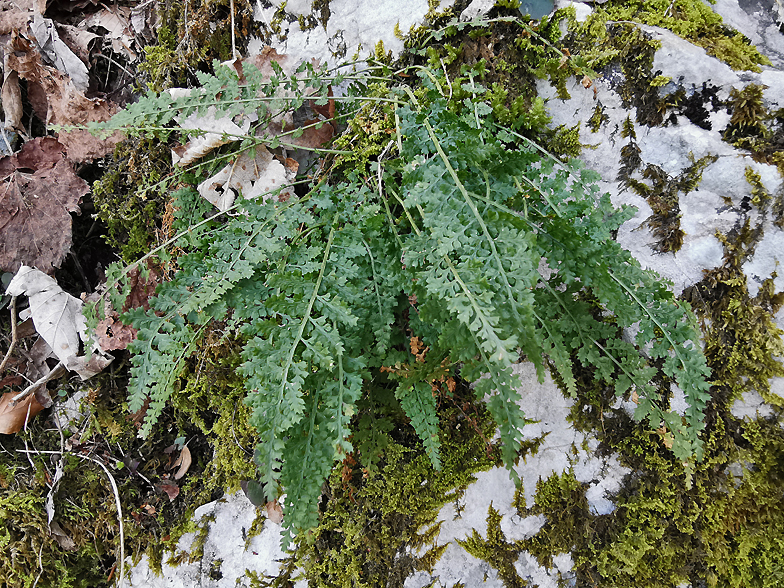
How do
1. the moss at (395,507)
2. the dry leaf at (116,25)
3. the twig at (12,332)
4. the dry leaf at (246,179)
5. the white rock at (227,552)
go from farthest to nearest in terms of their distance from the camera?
the dry leaf at (116,25) → the twig at (12,332) → the dry leaf at (246,179) → the white rock at (227,552) → the moss at (395,507)

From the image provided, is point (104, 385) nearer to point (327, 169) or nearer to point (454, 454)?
point (327, 169)

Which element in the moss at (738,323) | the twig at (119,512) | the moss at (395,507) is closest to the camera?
the moss at (738,323)

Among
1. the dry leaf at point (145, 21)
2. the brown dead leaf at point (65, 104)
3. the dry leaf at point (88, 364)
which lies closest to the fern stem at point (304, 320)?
the dry leaf at point (88, 364)

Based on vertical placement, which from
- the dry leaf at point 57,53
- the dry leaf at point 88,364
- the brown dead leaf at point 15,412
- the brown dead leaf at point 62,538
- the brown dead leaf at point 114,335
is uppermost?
the dry leaf at point 57,53

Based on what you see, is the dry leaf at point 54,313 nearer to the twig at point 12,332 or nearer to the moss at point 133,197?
the twig at point 12,332

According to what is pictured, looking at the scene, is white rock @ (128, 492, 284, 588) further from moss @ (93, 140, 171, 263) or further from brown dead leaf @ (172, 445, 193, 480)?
moss @ (93, 140, 171, 263)
